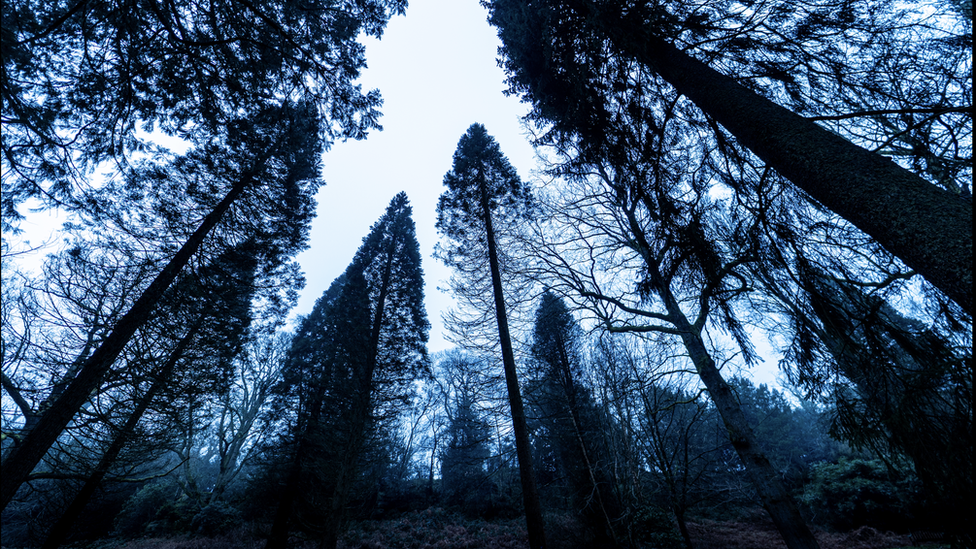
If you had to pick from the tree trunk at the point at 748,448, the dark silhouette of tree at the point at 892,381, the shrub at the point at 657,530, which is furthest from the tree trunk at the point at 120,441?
the shrub at the point at 657,530

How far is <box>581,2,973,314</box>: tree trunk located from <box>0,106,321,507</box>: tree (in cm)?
587

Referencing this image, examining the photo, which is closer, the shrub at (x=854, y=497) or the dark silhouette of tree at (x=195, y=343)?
the dark silhouette of tree at (x=195, y=343)

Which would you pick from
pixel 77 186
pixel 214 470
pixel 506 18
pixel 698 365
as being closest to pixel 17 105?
pixel 77 186

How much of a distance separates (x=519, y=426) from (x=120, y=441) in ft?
27.2

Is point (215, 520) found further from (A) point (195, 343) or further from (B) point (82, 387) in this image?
(B) point (82, 387)

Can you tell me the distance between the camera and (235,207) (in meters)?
7.18

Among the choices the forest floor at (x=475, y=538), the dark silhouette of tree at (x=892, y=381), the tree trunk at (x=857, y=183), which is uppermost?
the tree trunk at (x=857, y=183)

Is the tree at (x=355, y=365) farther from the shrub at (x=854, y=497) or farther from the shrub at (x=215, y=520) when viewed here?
the shrub at (x=854, y=497)

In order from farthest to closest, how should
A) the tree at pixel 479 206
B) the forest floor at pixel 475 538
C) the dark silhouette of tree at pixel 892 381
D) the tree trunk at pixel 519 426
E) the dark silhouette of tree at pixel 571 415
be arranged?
the forest floor at pixel 475 538 → the dark silhouette of tree at pixel 571 415 → the tree at pixel 479 206 → the tree trunk at pixel 519 426 → the dark silhouette of tree at pixel 892 381

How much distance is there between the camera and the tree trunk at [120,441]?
5.80 metres

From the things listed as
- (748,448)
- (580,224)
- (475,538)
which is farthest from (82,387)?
(475,538)

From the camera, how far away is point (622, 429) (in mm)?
7418

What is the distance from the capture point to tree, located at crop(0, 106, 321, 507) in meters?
4.42

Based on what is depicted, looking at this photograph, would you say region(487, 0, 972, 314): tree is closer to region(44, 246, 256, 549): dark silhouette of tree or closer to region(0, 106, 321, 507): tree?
region(0, 106, 321, 507): tree
